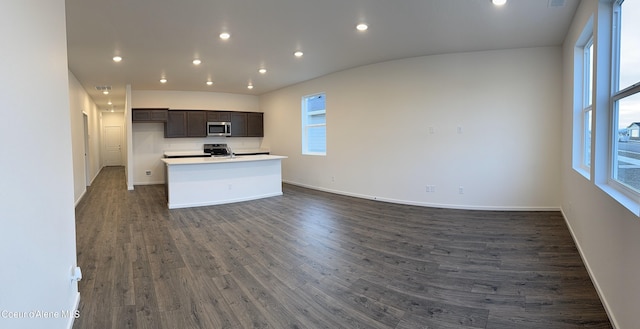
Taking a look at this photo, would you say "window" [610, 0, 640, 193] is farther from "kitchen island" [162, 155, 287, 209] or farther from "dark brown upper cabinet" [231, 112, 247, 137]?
"dark brown upper cabinet" [231, 112, 247, 137]

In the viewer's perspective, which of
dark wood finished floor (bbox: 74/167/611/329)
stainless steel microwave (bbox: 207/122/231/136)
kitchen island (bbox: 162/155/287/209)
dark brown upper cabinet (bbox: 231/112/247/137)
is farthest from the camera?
dark brown upper cabinet (bbox: 231/112/247/137)

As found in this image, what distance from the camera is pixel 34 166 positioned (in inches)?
57.2

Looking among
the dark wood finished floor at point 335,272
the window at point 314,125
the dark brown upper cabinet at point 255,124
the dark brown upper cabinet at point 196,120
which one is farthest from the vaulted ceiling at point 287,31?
the dark brown upper cabinet at point 255,124

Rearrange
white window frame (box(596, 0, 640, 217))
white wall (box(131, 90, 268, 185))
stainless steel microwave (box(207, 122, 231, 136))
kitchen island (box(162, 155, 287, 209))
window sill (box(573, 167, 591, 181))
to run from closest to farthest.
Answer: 1. white window frame (box(596, 0, 640, 217))
2. window sill (box(573, 167, 591, 181))
3. kitchen island (box(162, 155, 287, 209))
4. white wall (box(131, 90, 268, 185))
5. stainless steel microwave (box(207, 122, 231, 136))

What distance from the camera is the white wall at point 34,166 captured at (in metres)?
1.15

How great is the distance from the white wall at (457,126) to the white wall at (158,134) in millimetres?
4425

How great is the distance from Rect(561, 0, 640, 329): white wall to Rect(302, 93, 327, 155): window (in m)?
4.61

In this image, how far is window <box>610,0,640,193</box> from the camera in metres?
1.98

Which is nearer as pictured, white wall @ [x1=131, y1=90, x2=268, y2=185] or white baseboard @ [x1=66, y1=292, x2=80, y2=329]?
white baseboard @ [x1=66, y1=292, x2=80, y2=329]

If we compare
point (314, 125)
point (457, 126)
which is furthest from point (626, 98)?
point (314, 125)

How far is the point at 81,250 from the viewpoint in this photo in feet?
11.2

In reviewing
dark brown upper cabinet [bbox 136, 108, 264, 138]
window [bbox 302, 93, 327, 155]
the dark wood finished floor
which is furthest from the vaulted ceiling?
the dark wood finished floor

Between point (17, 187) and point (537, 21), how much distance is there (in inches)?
193

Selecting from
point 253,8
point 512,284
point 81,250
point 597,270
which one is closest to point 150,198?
point 81,250
